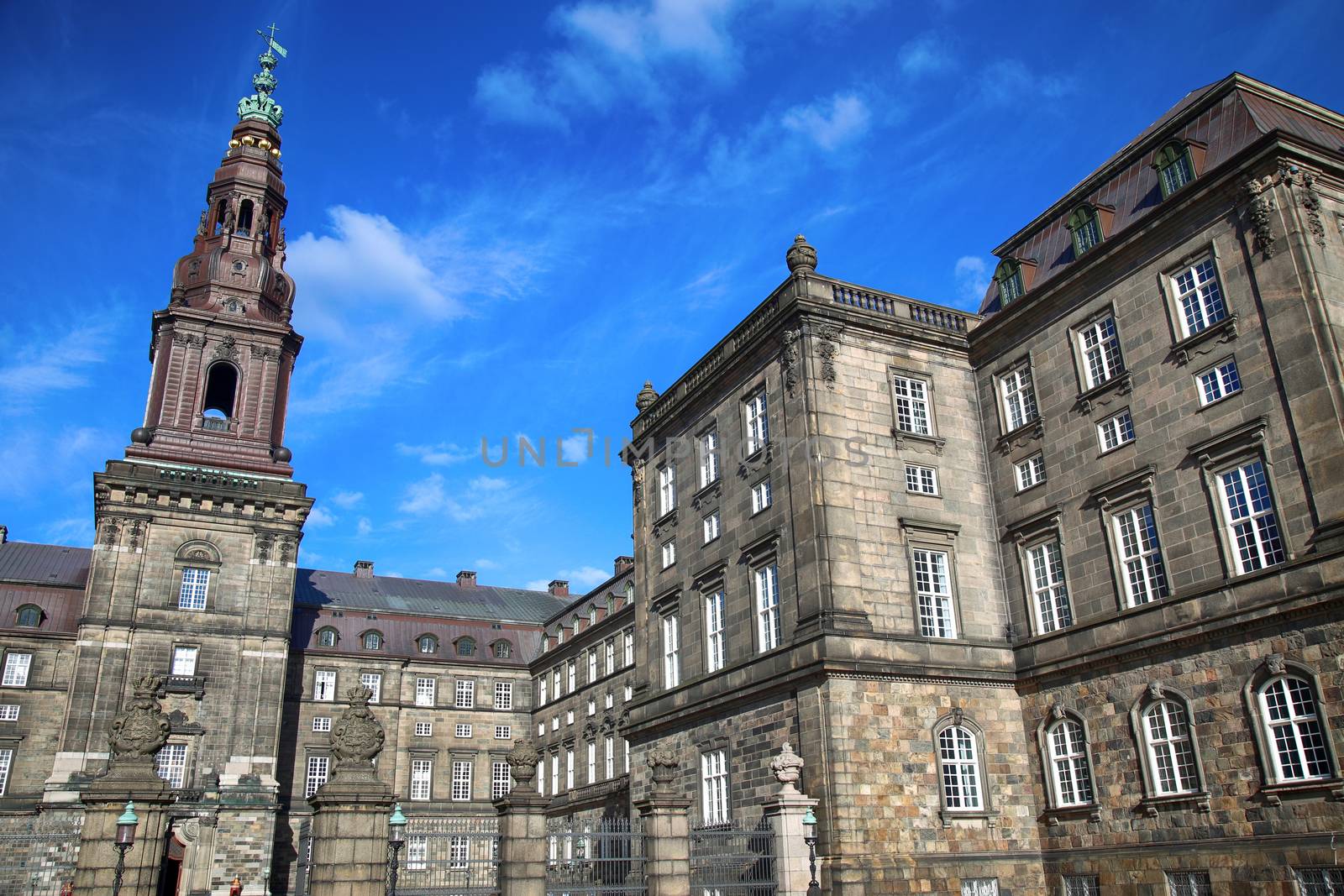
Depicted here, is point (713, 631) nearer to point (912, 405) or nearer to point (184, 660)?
point (912, 405)

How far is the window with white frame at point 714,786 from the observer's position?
30.7 meters

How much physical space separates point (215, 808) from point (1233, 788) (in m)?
48.9

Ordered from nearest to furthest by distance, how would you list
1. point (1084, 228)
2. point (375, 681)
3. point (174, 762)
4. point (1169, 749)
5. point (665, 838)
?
1. point (665, 838)
2. point (1169, 749)
3. point (1084, 228)
4. point (174, 762)
5. point (375, 681)

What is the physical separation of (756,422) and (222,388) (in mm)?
48379

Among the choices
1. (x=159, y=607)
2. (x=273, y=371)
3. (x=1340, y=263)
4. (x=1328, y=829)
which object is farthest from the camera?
(x=273, y=371)

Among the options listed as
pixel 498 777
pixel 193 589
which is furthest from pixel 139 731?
pixel 498 777

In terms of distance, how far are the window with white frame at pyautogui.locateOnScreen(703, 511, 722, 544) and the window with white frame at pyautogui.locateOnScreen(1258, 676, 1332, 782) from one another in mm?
16224

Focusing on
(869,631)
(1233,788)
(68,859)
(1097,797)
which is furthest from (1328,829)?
(68,859)

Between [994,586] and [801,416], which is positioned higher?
[801,416]

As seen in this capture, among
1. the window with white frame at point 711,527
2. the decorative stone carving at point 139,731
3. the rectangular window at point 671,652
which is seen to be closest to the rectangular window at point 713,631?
the window with white frame at point 711,527

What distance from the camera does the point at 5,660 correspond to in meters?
61.1

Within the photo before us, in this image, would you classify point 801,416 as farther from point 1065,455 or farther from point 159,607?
point 159,607

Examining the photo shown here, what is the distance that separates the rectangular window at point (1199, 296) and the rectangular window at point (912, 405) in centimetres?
798

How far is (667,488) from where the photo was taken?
38531mm
